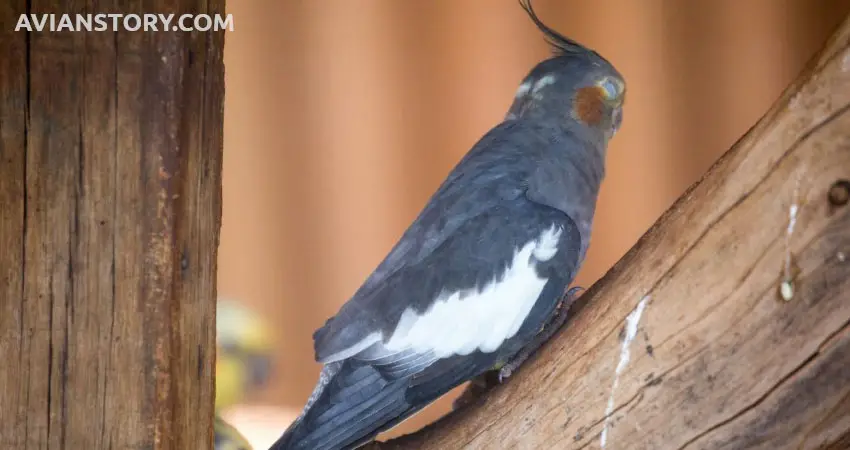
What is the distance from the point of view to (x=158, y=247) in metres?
0.81

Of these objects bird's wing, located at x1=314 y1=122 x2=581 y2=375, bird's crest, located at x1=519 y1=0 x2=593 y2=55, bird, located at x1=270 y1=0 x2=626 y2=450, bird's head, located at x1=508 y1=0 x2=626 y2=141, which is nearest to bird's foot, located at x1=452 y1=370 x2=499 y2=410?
bird, located at x1=270 y1=0 x2=626 y2=450

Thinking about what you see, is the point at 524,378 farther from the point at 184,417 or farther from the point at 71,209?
the point at 71,209

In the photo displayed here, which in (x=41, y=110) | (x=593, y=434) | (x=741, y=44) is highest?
(x=741, y=44)

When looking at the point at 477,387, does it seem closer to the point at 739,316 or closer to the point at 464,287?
the point at 464,287

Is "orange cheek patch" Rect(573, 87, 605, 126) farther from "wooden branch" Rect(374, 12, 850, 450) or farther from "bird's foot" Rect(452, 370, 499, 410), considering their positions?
"bird's foot" Rect(452, 370, 499, 410)

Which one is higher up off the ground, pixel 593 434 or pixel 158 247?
pixel 158 247

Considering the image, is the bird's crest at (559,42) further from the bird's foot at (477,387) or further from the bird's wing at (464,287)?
the bird's foot at (477,387)

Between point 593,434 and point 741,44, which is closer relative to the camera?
point 593,434

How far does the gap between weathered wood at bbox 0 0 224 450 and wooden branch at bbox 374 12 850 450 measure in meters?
0.48

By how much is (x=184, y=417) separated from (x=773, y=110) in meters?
0.78

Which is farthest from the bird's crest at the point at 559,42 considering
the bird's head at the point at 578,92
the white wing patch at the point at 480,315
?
the white wing patch at the point at 480,315

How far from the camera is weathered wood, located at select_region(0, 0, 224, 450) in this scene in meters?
0.77

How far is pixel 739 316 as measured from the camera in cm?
79

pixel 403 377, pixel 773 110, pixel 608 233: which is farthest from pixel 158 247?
pixel 608 233
